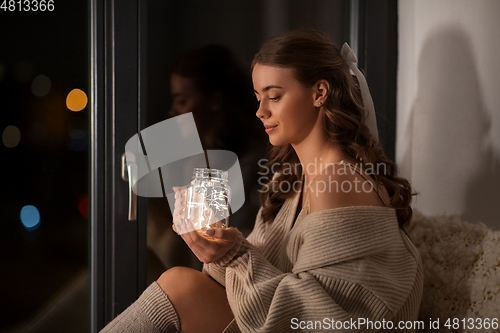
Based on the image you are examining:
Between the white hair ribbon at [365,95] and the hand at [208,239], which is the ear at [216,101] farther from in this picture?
the hand at [208,239]

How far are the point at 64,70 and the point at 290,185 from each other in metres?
0.83

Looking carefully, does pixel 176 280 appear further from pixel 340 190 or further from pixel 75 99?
pixel 75 99

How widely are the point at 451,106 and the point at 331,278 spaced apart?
70 cm

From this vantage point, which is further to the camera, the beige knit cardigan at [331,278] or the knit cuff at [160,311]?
the knit cuff at [160,311]

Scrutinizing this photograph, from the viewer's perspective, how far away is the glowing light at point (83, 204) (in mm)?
1333

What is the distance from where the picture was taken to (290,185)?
4.05ft

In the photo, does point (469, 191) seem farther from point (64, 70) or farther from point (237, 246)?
point (64, 70)

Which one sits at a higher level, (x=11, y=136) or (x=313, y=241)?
(x=11, y=136)

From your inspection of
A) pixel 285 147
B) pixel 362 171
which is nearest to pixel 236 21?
pixel 285 147

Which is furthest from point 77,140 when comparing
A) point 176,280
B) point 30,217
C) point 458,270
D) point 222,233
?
point 458,270

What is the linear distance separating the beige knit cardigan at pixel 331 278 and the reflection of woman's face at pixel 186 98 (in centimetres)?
61

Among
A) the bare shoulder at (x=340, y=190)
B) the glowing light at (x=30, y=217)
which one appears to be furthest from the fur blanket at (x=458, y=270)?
the glowing light at (x=30, y=217)

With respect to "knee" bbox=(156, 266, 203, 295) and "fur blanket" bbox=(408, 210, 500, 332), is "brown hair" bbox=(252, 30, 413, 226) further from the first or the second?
"knee" bbox=(156, 266, 203, 295)

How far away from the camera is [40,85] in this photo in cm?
129
